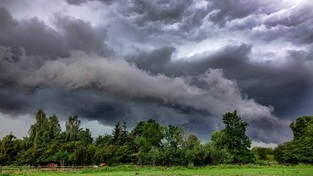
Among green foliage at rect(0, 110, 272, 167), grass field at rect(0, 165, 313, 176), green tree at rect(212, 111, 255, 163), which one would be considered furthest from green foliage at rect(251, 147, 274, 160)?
grass field at rect(0, 165, 313, 176)

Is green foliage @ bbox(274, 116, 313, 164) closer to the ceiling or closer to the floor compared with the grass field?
closer to the ceiling

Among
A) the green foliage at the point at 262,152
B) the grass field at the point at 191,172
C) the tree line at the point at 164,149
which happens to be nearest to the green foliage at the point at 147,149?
the tree line at the point at 164,149

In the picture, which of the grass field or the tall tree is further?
the tall tree

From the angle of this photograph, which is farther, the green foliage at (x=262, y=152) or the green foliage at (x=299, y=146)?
the green foliage at (x=262, y=152)

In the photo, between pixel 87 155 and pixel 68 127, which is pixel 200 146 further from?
pixel 68 127

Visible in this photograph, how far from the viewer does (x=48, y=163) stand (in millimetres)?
89688

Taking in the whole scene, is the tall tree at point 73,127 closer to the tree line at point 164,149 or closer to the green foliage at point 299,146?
the tree line at point 164,149

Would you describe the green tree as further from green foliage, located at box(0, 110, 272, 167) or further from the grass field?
the grass field

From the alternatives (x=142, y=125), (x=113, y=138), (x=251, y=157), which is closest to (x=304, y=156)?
(x=251, y=157)

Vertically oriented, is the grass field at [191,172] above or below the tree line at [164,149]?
below

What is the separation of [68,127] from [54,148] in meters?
29.5

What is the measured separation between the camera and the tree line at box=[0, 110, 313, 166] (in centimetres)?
9012

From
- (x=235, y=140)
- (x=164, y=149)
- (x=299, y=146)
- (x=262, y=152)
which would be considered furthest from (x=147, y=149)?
(x=262, y=152)

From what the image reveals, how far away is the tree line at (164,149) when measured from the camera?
9012 centimetres
